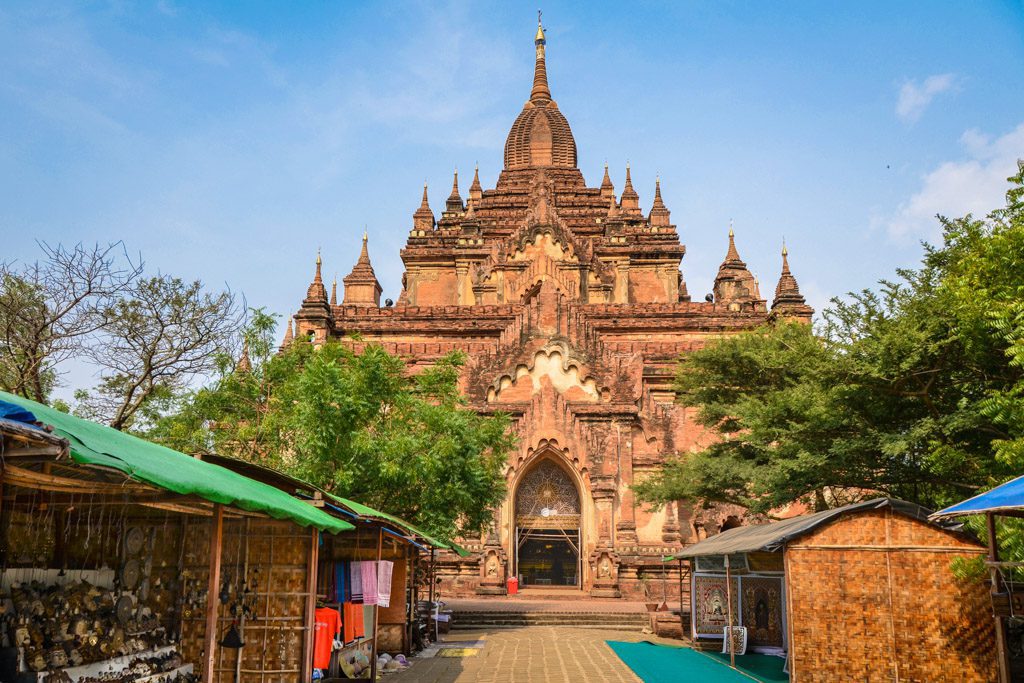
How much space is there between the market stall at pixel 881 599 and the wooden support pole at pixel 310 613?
6.50 metres

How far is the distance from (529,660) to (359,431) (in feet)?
18.1

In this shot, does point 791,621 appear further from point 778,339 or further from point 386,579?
point 778,339

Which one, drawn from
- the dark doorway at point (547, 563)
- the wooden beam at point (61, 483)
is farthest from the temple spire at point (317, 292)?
the wooden beam at point (61, 483)

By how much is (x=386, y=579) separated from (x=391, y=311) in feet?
71.8

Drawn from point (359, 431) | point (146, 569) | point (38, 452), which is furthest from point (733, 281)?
point (38, 452)

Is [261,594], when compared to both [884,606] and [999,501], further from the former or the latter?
[999,501]

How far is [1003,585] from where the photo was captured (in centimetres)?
1117

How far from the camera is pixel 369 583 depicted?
13.8 m

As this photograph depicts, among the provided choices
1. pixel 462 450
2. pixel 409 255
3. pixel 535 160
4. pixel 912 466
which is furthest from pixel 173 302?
pixel 535 160

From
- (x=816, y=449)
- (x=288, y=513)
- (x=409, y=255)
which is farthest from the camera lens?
(x=409, y=255)

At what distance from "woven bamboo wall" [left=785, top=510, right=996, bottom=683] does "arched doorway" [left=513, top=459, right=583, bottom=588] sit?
15.1 meters

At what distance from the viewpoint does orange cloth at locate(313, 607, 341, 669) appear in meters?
11.8

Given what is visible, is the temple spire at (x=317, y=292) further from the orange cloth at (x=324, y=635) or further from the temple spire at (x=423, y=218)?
the orange cloth at (x=324, y=635)

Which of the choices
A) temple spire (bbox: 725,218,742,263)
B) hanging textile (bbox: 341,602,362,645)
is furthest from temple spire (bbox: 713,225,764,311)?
hanging textile (bbox: 341,602,362,645)
